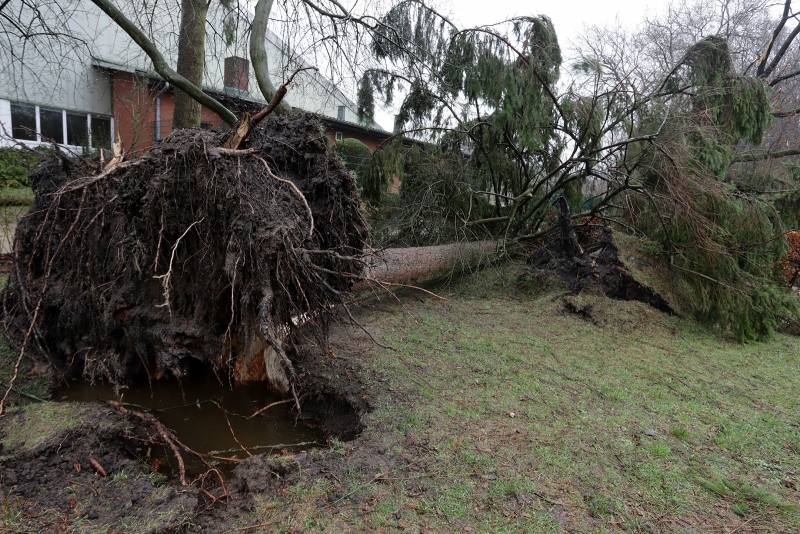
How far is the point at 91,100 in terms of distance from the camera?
12.6 metres

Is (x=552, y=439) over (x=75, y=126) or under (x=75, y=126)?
under

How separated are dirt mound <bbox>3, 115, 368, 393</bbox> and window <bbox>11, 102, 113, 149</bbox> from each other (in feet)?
32.4

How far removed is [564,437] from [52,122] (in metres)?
14.8

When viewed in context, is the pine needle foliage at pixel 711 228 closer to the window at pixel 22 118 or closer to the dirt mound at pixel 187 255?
the dirt mound at pixel 187 255

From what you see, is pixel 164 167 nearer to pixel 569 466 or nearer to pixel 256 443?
pixel 256 443

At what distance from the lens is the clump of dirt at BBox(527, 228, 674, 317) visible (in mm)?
5722

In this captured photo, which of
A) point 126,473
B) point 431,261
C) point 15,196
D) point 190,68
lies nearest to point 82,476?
point 126,473

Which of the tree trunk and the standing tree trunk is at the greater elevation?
the standing tree trunk

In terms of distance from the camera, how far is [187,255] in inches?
131

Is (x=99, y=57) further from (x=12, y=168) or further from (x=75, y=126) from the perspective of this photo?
(x=12, y=168)

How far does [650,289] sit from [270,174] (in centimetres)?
470

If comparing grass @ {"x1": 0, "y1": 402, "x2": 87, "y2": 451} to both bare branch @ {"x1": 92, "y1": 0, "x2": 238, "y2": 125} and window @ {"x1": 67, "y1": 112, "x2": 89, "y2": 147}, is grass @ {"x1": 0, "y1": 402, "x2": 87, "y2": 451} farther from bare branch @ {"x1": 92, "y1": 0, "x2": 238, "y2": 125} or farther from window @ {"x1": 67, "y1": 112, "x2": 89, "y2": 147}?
window @ {"x1": 67, "y1": 112, "x2": 89, "y2": 147}

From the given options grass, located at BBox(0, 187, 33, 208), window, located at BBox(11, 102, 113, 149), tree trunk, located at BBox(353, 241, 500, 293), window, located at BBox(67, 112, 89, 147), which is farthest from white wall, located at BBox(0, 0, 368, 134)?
tree trunk, located at BBox(353, 241, 500, 293)

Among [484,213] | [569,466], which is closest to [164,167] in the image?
[569,466]
